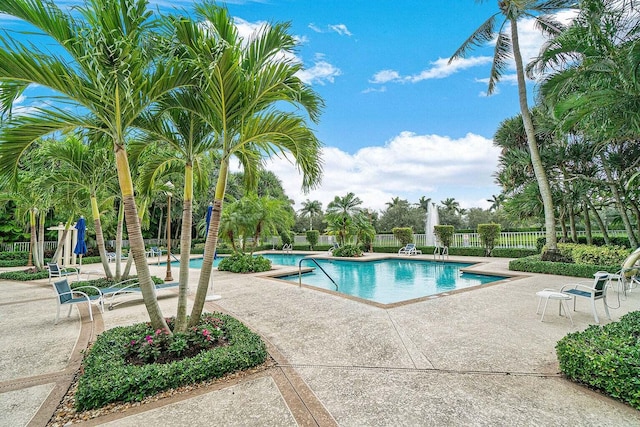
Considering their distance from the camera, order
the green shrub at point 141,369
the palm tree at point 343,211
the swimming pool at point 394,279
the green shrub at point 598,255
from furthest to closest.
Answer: the palm tree at point 343,211
the swimming pool at point 394,279
the green shrub at point 598,255
the green shrub at point 141,369

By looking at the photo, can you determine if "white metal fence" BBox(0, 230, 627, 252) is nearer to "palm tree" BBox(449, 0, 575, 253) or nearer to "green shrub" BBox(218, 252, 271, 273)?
"palm tree" BBox(449, 0, 575, 253)

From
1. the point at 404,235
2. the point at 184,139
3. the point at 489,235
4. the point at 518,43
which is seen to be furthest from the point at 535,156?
the point at 184,139

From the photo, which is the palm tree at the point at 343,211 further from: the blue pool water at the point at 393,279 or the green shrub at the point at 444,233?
the green shrub at the point at 444,233

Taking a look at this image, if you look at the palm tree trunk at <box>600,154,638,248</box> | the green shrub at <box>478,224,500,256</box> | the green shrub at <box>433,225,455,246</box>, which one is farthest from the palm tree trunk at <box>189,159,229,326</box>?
the green shrub at <box>433,225,455,246</box>

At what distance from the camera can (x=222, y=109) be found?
3809mm

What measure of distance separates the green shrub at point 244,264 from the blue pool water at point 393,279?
1.32m

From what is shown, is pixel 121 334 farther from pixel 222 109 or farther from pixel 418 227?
pixel 418 227

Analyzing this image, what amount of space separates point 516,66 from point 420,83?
16.0 feet

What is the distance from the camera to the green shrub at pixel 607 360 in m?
2.60

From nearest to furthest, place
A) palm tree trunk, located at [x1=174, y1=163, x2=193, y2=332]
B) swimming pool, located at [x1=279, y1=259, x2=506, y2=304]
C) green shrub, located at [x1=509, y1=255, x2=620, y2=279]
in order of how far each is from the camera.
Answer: palm tree trunk, located at [x1=174, y1=163, x2=193, y2=332] < green shrub, located at [x1=509, y1=255, x2=620, y2=279] < swimming pool, located at [x1=279, y1=259, x2=506, y2=304]

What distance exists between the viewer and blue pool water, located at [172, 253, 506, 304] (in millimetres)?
9352

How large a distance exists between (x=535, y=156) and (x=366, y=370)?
1176 cm

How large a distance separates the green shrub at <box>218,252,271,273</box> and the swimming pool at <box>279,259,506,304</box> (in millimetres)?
1327

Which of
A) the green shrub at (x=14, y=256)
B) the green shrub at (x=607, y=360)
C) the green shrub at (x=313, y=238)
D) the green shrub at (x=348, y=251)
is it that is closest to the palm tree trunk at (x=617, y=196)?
the green shrub at (x=607, y=360)
